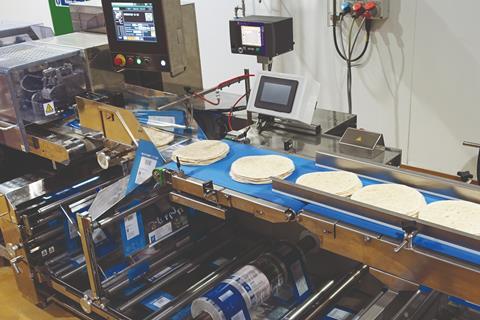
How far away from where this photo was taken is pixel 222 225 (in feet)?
8.94

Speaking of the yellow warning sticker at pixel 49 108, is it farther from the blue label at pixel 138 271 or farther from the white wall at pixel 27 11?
the white wall at pixel 27 11

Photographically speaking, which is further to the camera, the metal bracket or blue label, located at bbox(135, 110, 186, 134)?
the metal bracket

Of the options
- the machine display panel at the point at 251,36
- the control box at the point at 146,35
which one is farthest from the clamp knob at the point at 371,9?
the control box at the point at 146,35

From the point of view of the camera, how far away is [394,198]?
156cm

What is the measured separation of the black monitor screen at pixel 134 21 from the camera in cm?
245

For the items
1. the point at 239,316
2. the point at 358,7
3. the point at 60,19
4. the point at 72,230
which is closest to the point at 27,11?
the point at 60,19

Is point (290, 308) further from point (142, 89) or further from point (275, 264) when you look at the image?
point (142, 89)

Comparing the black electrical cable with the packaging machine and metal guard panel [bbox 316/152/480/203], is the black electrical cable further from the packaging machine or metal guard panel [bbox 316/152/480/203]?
metal guard panel [bbox 316/152/480/203]

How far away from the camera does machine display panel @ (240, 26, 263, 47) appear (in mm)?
2696

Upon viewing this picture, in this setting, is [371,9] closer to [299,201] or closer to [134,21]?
[134,21]

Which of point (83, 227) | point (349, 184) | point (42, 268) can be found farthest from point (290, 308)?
point (42, 268)

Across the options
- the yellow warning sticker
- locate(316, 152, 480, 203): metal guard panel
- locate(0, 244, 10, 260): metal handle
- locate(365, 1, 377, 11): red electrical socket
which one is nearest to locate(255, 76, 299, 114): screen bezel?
locate(316, 152, 480, 203): metal guard panel

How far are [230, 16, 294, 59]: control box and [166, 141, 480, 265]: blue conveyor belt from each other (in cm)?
76

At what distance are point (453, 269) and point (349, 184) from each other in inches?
18.7
